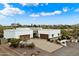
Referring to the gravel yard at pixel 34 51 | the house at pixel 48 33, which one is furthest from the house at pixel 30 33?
the gravel yard at pixel 34 51

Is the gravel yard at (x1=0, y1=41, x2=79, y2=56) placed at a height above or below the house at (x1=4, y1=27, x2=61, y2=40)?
below

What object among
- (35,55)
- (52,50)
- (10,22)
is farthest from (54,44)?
(10,22)

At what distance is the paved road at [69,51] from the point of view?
9.27ft

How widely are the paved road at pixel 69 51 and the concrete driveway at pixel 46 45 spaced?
2.3 inches

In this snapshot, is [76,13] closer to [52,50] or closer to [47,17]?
[47,17]

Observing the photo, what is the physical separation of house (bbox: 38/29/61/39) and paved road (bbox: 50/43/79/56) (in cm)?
23

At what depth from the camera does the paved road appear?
9.27 ft

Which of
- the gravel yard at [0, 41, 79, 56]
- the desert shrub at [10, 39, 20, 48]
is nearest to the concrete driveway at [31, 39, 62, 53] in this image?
the gravel yard at [0, 41, 79, 56]

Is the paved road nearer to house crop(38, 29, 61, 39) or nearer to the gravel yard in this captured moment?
the gravel yard

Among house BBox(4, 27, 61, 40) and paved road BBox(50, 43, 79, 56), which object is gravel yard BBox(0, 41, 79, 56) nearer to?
paved road BBox(50, 43, 79, 56)

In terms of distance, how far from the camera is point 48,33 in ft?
9.43

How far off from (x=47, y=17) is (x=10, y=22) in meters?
0.54

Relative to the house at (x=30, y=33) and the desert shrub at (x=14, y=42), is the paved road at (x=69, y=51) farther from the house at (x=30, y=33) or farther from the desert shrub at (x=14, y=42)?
the desert shrub at (x=14, y=42)

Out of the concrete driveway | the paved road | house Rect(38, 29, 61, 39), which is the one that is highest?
house Rect(38, 29, 61, 39)
